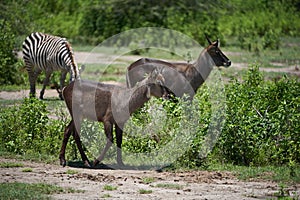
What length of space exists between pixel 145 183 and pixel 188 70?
4.94 m

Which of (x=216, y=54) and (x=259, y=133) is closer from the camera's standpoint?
(x=259, y=133)

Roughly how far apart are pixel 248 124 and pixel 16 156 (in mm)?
3563

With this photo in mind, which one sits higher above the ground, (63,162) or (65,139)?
(65,139)

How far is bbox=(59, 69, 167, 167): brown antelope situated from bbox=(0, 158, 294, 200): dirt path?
541mm

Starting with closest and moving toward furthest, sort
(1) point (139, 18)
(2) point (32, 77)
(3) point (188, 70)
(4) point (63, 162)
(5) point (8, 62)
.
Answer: (4) point (63, 162), (3) point (188, 70), (2) point (32, 77), (5) point (8, 62), (1) point (139, 18)

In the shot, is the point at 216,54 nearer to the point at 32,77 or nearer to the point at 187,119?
the point at 187,119

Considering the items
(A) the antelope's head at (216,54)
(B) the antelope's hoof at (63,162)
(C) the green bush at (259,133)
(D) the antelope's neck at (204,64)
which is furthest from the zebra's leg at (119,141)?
(A) the antelope's head at (216,54)

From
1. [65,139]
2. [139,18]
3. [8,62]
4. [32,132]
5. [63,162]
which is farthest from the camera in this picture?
[139,18]

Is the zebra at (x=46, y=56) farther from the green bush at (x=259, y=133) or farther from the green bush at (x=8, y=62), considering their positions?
the green bush at (x=259, y=133)

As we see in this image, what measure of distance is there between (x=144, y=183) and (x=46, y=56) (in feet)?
23.4

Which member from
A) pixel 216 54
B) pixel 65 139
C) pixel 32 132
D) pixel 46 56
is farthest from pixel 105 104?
pixel 46 56

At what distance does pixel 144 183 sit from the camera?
8.78 metres

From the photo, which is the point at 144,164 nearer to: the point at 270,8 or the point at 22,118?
the point at 22,118

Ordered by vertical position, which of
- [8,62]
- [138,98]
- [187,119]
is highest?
[8,62]
